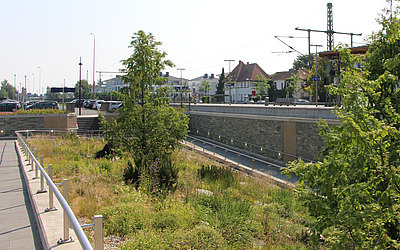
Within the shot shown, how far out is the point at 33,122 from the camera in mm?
30156

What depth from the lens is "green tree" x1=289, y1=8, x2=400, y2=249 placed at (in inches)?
243

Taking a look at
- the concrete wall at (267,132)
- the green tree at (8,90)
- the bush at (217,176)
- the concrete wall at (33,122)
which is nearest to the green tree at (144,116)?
the bush at (217,176)

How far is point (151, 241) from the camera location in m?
6.27

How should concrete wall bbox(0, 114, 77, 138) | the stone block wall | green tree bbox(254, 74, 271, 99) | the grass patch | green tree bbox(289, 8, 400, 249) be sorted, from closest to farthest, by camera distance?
green tree bbox(289, 8, 400, 249)
the grass patch
the stone block wall
concrete wall bbox(0, 114, 77, 138)
green tree bbox(254, 74, 271, 99)

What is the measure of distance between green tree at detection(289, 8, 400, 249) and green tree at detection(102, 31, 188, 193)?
7550 mm

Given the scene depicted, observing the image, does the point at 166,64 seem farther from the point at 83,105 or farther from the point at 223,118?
the point at 83,105

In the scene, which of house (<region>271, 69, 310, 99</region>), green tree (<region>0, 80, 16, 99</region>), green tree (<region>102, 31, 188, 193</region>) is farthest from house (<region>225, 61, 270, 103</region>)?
green tree (<region>0, 80, 16, 99</region>)

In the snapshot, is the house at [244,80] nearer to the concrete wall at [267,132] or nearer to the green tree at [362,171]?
the concrete wall at [267,132]

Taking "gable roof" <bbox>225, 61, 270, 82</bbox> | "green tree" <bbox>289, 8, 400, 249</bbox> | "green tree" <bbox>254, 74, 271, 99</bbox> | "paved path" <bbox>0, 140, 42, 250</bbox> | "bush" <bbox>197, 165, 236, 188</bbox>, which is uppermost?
"gable roof" <bbox>225, 61, 270, 82</bbox>

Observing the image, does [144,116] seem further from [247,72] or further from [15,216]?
[247,72]

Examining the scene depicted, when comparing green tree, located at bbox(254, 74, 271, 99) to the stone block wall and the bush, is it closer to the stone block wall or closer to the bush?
the stone block wall

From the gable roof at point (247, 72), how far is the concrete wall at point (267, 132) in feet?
170

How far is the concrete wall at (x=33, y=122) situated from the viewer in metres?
28.8

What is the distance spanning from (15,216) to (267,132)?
943 inches
